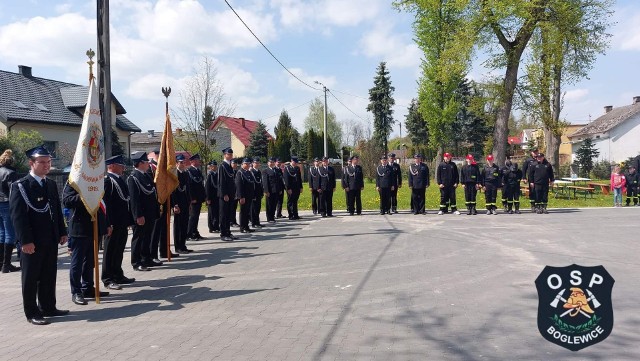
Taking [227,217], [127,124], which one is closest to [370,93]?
[127,124]

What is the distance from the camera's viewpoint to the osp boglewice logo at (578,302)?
3117 mm

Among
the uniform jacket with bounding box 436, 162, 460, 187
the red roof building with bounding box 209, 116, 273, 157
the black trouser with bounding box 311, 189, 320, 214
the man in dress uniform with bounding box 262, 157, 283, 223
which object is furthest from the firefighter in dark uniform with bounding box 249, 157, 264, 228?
the red roof building with bounding box 209, 116, 273, 157

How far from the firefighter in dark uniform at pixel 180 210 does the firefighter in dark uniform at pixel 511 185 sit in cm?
1154

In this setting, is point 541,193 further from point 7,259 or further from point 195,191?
point 7,259

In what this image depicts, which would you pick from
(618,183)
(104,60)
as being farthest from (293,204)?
(618,183)

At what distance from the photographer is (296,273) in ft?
28.6

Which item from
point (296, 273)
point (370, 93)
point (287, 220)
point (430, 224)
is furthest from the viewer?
point (370, 93)

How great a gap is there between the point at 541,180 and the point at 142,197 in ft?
45.6

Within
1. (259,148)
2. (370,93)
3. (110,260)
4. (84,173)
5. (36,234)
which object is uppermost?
(370,93)

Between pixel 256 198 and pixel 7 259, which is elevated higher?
pixel 256 198

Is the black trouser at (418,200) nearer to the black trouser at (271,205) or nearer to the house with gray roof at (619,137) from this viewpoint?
the black trouser at (271,205)

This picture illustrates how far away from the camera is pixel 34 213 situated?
636 cm

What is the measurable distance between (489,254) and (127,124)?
129 ft

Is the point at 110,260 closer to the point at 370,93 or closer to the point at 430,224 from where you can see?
the point at 430,224
